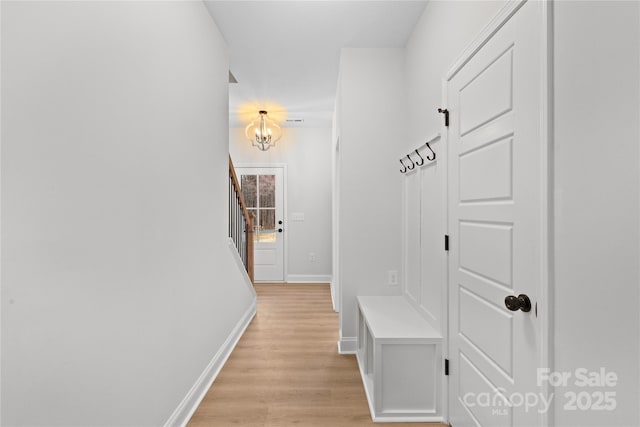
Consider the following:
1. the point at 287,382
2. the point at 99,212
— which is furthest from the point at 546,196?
the point at 287,382

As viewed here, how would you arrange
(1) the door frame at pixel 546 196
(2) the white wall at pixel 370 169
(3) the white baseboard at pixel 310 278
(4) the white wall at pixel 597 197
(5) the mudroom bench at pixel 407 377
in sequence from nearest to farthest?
(4) the white wall at pixel 597 197, (1) the door frame at pixel 546 196, (5) the mudroom bench at pixel 407 377, (2) the white wall at pixel 370 169, (3) the white baseboard at pixel 310 278

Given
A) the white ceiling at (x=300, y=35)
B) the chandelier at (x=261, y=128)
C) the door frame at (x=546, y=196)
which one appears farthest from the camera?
the chandelier at (x=261, y=128)

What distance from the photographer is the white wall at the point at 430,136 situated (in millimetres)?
1774

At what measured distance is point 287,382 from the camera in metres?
2.34

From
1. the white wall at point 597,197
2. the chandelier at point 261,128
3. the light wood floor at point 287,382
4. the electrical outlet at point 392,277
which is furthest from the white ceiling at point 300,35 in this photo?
the light wood floor at point 287,382

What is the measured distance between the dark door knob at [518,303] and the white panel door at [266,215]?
4.69 metres

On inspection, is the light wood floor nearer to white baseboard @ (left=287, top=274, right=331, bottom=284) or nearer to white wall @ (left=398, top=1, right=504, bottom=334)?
white wall @ (left=398, top=1, right=504, bottom=334)

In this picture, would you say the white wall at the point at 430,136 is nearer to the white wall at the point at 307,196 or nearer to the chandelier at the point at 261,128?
the chandelier at the point at 261,128

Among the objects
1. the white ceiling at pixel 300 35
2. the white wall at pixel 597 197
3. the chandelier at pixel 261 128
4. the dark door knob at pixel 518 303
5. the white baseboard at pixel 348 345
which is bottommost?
the white baseboard at pixel 348 345

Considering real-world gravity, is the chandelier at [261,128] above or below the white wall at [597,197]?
above

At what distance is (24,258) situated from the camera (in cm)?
94

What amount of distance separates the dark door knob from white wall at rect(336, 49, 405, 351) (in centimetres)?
160

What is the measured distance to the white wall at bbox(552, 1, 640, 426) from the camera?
799 millimetres

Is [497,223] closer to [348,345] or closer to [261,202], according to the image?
[348,345]
